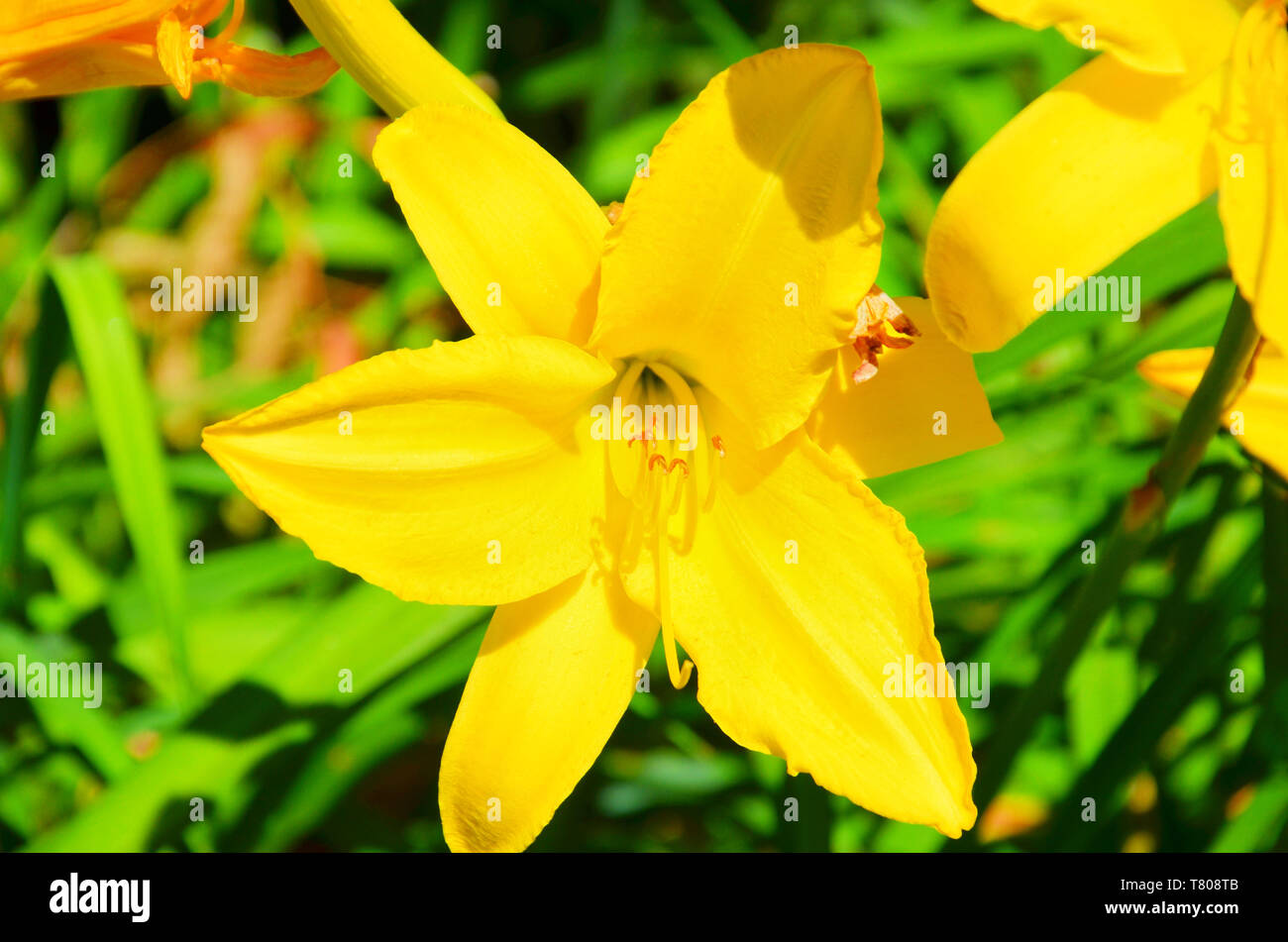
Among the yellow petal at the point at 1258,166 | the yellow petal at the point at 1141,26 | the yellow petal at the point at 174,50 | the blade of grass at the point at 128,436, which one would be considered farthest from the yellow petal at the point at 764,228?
the blade of grass at the point at 128,436

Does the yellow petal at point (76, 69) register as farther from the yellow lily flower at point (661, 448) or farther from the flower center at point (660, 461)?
the flower center at point (660, 461)

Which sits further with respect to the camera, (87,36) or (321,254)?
(321,254)

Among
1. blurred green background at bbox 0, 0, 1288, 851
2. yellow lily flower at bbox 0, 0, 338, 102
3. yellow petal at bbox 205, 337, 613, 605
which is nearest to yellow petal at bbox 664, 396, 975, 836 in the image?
yellow petal at bbox 205, 337, 613, 605

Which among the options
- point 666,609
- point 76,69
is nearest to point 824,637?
point 666,609
